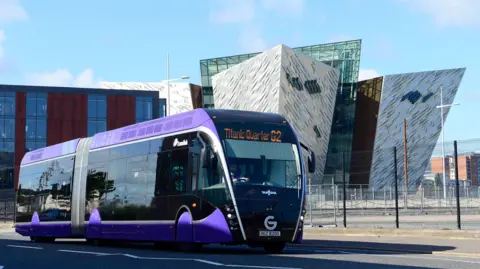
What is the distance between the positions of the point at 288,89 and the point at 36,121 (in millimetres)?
24879

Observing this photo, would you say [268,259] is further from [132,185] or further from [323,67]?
[323,67]

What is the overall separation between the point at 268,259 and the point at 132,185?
699 cm

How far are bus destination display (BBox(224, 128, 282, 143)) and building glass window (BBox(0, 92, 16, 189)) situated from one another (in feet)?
203

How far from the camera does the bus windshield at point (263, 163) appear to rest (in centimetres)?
1733

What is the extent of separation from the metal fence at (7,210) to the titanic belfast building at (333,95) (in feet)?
92.2

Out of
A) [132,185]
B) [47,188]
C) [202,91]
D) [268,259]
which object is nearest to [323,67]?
[202,91]

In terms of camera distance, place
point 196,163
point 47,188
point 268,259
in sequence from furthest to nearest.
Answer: point 47,188 < point 196,163 < point 268,259

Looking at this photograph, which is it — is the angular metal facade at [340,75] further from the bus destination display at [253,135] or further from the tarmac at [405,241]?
the bus destination display at [253,135]

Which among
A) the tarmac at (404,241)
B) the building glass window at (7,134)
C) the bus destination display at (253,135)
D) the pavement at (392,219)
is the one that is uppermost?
the building glass window at (7,134)

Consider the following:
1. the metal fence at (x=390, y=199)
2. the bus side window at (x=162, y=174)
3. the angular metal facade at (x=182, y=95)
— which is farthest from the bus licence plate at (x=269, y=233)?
the angular metal facade at (x=182, y=95)

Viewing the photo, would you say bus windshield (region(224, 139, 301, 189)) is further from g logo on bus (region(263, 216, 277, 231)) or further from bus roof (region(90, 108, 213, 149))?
bus roof (region(90, 108, 213, 149))

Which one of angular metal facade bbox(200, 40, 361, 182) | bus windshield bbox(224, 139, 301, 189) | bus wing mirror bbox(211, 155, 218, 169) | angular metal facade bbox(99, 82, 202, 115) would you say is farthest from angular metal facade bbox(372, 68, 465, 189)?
bus wing mirror bbox(211, 155, 218, 169)

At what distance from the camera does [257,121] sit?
18.4 meters

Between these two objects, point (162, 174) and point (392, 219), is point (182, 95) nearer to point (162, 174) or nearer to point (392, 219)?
point (392, 219)
